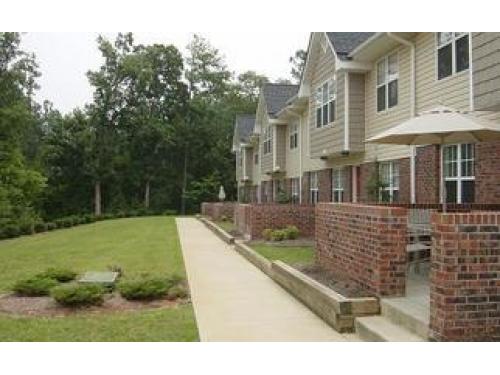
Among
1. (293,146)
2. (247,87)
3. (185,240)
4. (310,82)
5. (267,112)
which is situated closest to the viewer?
(185,240)

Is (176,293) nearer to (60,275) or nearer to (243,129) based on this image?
(60,275)

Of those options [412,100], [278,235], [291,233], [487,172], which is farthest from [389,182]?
[487,172]

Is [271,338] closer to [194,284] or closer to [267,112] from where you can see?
[194,284]

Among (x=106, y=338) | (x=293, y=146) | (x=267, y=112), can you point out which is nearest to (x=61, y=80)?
(x=267, y=112)

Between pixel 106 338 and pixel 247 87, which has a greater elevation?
pixel 247 87

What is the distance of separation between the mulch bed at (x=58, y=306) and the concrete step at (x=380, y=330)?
285 centimetres

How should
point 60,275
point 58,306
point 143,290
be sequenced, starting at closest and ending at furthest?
point 58,306 → point 143,290 → point 60,275

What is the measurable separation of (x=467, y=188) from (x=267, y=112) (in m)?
19.4

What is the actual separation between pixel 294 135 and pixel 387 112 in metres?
12.1

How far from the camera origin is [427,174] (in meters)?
13.7

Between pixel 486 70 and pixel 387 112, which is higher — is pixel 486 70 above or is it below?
below

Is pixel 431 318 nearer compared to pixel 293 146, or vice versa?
pixel 431 318

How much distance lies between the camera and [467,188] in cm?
1214

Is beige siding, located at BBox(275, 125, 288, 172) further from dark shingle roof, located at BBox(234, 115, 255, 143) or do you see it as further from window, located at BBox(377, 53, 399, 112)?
window, located at BBox(377, 53, 399, 112)
